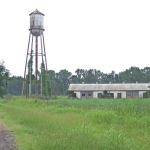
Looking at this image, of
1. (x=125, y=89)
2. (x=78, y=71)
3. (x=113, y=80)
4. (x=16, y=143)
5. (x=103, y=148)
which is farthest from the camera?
(x=78, y=71)

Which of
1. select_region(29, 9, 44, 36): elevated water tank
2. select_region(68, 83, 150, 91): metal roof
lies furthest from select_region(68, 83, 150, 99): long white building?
select_region(29, 9, 44, 36): elevated water tank

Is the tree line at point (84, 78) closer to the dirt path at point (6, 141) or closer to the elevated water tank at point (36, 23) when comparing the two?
the elevated water tank at point (36, 23)

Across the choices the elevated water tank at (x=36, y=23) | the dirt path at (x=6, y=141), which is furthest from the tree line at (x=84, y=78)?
the dirt path at (x=6, y=141)

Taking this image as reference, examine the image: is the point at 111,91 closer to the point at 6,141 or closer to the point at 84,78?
the point at 6,141

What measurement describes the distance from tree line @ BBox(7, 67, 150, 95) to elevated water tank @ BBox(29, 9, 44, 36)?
55.8 meters

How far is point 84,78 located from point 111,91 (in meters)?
54.5

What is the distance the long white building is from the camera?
5375 cm

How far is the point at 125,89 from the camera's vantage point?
53.9 metres

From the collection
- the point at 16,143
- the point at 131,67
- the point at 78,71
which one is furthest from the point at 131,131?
the point at 78,71

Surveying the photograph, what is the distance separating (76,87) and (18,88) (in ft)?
181

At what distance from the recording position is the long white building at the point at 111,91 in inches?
2116

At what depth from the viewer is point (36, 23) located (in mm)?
41500

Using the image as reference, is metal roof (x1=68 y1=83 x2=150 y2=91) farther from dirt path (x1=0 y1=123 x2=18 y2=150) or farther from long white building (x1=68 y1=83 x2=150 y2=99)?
dirt path (x1=0 y1=123 x2=18 y2=150)

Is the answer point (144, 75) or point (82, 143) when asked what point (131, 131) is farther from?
point (144, 75)
